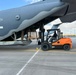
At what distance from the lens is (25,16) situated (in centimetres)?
1573

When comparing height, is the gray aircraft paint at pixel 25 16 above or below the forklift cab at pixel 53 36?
above

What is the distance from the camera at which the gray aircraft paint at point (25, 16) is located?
15664 mm

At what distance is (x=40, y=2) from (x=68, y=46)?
403 cm

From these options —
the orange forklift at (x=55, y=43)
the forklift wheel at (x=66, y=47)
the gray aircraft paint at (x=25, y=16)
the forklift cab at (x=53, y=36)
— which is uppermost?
the gray aircraft paint at (x=25, y=16)

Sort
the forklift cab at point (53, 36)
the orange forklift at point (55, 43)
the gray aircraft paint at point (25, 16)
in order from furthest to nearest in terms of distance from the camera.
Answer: the forklift cab at point (53, 36)
the orange forklift at point (55, 43)
the gray aircraft paint at point (25, 16)

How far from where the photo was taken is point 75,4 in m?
16.0

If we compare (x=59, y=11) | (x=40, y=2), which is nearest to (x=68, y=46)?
(x=59, y=11)

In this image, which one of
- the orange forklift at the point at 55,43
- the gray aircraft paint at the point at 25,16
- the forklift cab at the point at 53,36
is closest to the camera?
the gray aircraft paint at the point at 25,16

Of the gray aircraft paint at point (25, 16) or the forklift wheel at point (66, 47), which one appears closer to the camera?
the gray aircraft paint at point (25, 16)

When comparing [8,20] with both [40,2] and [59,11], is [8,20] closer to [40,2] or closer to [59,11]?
[40,2]

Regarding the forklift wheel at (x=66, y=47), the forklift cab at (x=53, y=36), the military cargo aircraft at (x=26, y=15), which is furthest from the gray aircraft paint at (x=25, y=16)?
the forklift wheel at (x=66, y=47)

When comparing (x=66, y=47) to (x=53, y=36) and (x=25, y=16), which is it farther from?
(x=25, y=16)

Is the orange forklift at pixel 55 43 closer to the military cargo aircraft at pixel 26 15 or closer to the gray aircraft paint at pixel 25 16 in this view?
the military cargo aircraft at pixel 26 15

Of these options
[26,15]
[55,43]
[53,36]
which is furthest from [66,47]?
[26,15]
